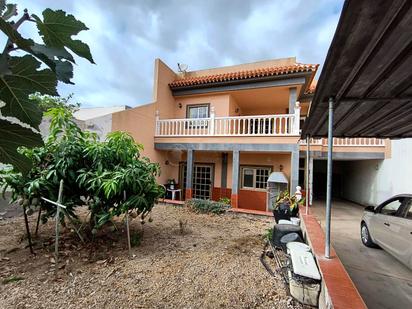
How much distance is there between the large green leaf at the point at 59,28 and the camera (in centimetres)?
57

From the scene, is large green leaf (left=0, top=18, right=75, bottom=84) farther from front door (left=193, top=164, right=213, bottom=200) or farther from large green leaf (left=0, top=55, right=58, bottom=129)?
front door (left=193, top=164, right=213, bottom=200)

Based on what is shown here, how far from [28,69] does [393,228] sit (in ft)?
19.8

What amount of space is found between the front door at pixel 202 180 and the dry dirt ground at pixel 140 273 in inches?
225

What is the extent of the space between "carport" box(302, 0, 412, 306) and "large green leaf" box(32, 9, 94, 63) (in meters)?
1.53

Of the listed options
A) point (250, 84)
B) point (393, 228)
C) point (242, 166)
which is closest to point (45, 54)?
point (393, 228)

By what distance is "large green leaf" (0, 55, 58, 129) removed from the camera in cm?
47

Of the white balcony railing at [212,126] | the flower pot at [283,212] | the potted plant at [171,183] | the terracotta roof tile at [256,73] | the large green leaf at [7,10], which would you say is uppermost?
the terracotta roof tile at [256,73]

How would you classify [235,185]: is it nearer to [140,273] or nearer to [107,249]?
[107,249]

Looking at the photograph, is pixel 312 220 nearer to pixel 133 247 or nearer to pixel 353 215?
pixel 133 247

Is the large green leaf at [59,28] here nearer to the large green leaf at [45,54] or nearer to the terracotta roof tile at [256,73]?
the large green leaf at [45,54]

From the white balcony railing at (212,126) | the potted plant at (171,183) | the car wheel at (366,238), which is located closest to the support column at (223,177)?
the white balcony railing at (212,126)

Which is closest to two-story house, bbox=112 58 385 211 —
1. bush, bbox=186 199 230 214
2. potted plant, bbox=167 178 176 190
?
potted plant, bbox=167 178 176 190

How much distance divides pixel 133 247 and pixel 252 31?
22.4ft

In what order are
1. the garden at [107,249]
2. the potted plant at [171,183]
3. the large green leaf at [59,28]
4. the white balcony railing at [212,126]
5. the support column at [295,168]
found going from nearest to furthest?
the large green leaf at [59,28]
the garden at [107,249]
the support column at [295,168]
the white balcony railing at [212,126]
the potted plant at [171,183]
